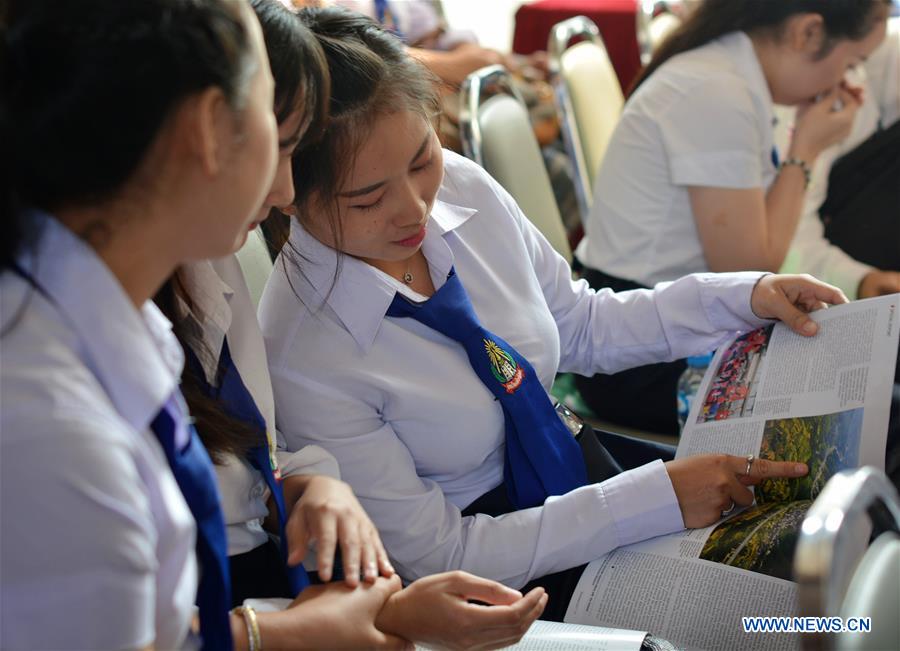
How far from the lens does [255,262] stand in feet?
4.48

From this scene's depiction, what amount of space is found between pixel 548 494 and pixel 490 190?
434mm

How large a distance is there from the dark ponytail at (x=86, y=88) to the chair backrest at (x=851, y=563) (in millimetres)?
500

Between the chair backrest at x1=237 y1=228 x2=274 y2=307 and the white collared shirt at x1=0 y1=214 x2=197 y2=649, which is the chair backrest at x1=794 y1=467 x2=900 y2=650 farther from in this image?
the chair backrest at x1=237 y1=228 x2=274 y2=307

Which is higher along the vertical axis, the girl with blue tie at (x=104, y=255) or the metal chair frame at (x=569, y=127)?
the girl with blue tie at (x=104, y=255)

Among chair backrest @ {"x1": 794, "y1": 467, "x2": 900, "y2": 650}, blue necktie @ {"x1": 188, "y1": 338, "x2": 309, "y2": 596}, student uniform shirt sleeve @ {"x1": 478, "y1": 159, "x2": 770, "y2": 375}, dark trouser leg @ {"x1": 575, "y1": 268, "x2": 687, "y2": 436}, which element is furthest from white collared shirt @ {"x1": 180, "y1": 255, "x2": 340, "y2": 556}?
dark trouser leg @ {"x1": 575, "y1": 268, "x2": 687, "y2": 436}

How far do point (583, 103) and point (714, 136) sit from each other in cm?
73

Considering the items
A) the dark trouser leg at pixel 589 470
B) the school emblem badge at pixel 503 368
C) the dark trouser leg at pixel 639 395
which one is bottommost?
the dark trouser leg at pixel 639 395

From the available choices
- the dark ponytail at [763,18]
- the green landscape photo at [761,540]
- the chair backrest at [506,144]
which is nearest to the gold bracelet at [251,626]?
the green landscape photo at [761,540]

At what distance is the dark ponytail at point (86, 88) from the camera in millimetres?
588

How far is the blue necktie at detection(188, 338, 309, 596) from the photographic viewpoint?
1.00 meters

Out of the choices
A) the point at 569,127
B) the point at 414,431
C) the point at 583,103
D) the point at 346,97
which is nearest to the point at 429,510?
the point at 414,431

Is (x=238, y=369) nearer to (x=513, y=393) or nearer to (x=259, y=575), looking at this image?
(x=259, y=575)

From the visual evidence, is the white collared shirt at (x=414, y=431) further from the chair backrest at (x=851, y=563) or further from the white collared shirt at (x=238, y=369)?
the chair backrest at (x=851, y=563)

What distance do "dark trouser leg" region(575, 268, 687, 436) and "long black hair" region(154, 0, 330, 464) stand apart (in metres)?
0.93
